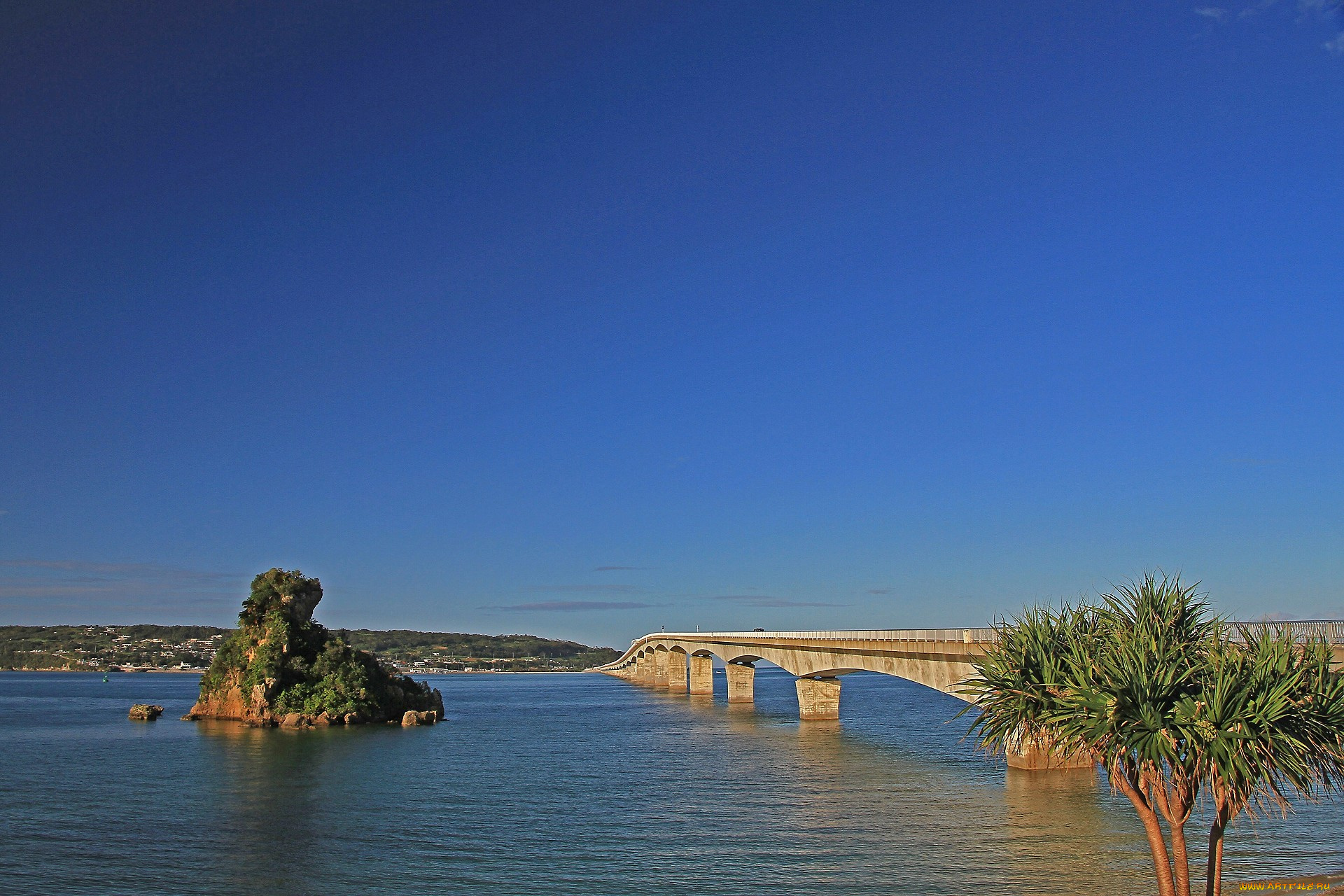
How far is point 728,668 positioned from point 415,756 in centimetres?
6642

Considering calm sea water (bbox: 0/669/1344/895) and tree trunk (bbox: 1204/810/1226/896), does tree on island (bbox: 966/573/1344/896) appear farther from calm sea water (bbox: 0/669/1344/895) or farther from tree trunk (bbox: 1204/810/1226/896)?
calm sea water (bbox: 0/669/1344/895)

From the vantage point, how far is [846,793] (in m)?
44.7

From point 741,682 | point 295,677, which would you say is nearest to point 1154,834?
point 295,677

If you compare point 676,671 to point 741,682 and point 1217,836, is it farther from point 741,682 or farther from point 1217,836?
point 1217,836

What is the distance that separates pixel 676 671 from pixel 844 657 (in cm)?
11071

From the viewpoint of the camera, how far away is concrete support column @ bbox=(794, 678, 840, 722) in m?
92.0

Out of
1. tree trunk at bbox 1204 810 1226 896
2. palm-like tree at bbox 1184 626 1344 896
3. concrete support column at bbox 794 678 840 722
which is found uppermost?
palm-like tree at bbox 1184 626 1344 896

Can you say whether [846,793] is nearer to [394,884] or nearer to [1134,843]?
[1134,843]

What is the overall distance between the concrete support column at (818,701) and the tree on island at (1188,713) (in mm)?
73200

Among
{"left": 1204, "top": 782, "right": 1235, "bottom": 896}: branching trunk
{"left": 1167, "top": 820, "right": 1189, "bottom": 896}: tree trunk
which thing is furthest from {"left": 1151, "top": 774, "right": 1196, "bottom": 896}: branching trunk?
{"left": 1204, "top": 782, "right": 1235, "bottom": 896}: branching trunk

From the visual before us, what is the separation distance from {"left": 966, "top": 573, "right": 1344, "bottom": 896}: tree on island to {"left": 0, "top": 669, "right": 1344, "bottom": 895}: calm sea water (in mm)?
8332

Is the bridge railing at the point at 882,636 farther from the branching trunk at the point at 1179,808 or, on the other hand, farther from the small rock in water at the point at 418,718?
the small rock in water at the point at 418,718

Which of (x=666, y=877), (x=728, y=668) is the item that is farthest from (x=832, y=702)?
(x=666, y=877)

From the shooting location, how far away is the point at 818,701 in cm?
9238
